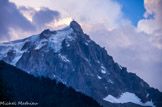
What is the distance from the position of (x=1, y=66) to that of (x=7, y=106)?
722 cm

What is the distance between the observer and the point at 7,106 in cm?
5694

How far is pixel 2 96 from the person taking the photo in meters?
56.1

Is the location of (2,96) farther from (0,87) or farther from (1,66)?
(1,66)

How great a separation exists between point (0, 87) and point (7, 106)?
3.64 meters

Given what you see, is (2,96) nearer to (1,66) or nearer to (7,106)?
(7,106)

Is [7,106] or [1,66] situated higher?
[1,66]

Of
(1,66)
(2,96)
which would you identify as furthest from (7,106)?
(1,66)

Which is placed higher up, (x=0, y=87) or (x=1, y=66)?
(x=1, y=66)

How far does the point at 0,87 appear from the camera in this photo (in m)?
56.1

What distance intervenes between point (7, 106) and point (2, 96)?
2.12 metres

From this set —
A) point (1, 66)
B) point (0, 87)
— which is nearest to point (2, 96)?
point (0, 87)

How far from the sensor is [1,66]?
5862cm

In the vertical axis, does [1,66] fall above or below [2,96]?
above

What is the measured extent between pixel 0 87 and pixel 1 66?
171 inches
